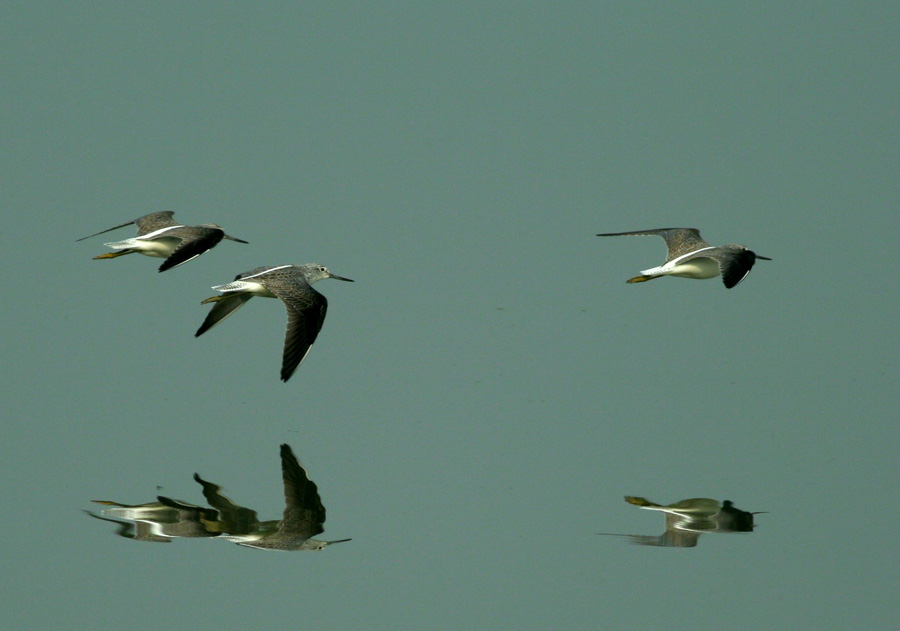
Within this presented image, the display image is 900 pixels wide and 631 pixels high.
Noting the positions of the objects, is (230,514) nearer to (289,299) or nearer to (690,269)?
(289,299)

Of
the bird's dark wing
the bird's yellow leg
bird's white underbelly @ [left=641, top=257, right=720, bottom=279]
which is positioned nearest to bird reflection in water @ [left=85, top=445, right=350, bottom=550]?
the bird's yellow leg

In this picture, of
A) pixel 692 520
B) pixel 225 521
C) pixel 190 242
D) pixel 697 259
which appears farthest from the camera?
pixel 697 259

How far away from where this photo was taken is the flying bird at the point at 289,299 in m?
17.2

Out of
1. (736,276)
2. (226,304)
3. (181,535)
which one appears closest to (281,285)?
(226,304)

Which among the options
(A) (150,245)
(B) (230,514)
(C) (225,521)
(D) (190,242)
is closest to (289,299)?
(D) (190,242)

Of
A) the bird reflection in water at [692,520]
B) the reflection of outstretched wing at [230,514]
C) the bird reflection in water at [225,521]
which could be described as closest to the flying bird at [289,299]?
the reflection of outstretched wing at [230,514]

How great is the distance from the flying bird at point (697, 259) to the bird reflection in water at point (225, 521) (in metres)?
7.77

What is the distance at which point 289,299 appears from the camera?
18094mm

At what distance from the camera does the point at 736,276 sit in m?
18.9

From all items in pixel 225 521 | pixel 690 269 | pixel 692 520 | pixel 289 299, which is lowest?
pixel 225 521

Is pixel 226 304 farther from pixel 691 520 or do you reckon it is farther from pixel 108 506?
pixel 691 520

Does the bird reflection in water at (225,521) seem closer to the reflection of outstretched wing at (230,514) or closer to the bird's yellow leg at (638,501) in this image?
the reflection of outstretched wing at (230,514)

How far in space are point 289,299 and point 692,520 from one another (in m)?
7.05

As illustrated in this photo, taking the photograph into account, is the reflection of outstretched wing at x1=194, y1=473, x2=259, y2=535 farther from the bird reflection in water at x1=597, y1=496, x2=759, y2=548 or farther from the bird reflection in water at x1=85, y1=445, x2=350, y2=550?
the bird reflection in water at x1=597, y1=496, x2=759, y2=548
